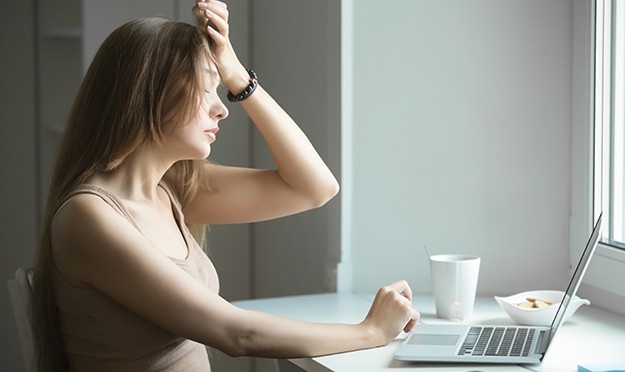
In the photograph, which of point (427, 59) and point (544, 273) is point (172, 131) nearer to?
point (427, 59)

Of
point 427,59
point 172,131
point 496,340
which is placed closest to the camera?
point 172,131

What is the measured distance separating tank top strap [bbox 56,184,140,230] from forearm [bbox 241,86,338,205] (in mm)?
358

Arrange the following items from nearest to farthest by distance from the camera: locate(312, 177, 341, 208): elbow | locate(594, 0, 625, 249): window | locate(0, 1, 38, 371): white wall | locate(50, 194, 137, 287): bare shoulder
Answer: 1. locate(50, 194, 137, 287): bare shoulder
2. locate(312, 177, 341, 208): elbow
3. locate(594, 0, 625, 249): window
4. locate(0, 1, 38, 371): white wall

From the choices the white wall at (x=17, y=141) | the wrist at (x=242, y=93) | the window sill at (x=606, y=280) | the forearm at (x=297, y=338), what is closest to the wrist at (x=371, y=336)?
the forearm at (x=297, y=338)

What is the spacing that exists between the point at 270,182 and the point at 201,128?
12.8 inches

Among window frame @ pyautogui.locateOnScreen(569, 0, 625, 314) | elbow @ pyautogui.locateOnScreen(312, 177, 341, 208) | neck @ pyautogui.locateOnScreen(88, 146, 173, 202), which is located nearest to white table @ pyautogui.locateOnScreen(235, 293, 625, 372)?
window frame @ pyautogui.locateOnScreen(569, 0, 625, 314)

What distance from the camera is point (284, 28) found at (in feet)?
7.53

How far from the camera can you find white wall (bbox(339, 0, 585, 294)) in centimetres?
196

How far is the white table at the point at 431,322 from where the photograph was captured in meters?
1.36

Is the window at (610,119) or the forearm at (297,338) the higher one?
the window at (610,119)

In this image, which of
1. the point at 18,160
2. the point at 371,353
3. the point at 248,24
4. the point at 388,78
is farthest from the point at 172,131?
the point at 18,160

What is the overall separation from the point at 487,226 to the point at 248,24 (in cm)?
94

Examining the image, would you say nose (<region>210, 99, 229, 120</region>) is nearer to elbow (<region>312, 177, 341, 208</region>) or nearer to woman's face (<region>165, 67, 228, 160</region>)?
woman's face (<region>165, 67, 228, 160</region>)

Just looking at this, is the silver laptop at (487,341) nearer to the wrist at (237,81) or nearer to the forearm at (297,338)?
the forearm at (297,338)
